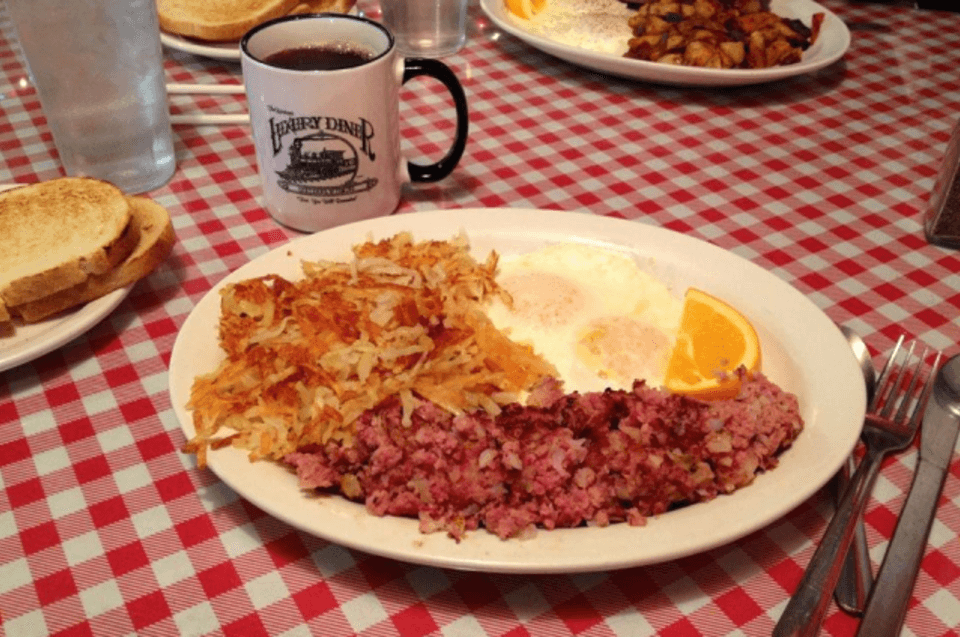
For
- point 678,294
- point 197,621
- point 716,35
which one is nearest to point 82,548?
point 197,621

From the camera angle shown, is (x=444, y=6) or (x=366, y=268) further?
(x=444, y=6)

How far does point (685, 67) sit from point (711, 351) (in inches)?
42.5

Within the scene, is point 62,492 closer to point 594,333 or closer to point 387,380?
point 387,380

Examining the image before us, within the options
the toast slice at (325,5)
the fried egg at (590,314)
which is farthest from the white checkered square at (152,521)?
the toast slice at (325,5)

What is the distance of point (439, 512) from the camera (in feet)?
3.25

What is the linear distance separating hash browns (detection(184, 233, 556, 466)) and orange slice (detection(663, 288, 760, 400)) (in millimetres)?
178

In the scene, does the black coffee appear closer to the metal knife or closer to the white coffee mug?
the white coffee mug

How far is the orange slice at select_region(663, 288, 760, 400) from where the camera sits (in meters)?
1.19

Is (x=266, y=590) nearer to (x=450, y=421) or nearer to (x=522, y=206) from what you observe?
(x=450, y=421)

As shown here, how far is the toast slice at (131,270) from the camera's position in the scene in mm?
1374

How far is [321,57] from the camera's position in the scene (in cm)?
160

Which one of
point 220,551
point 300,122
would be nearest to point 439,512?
point 220,551

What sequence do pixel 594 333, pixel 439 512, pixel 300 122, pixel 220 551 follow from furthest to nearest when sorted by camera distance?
pixel 300 122 < pixel 594 333 < pixel 220 551 < pixel 439 512

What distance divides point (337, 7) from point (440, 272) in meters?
1.34
